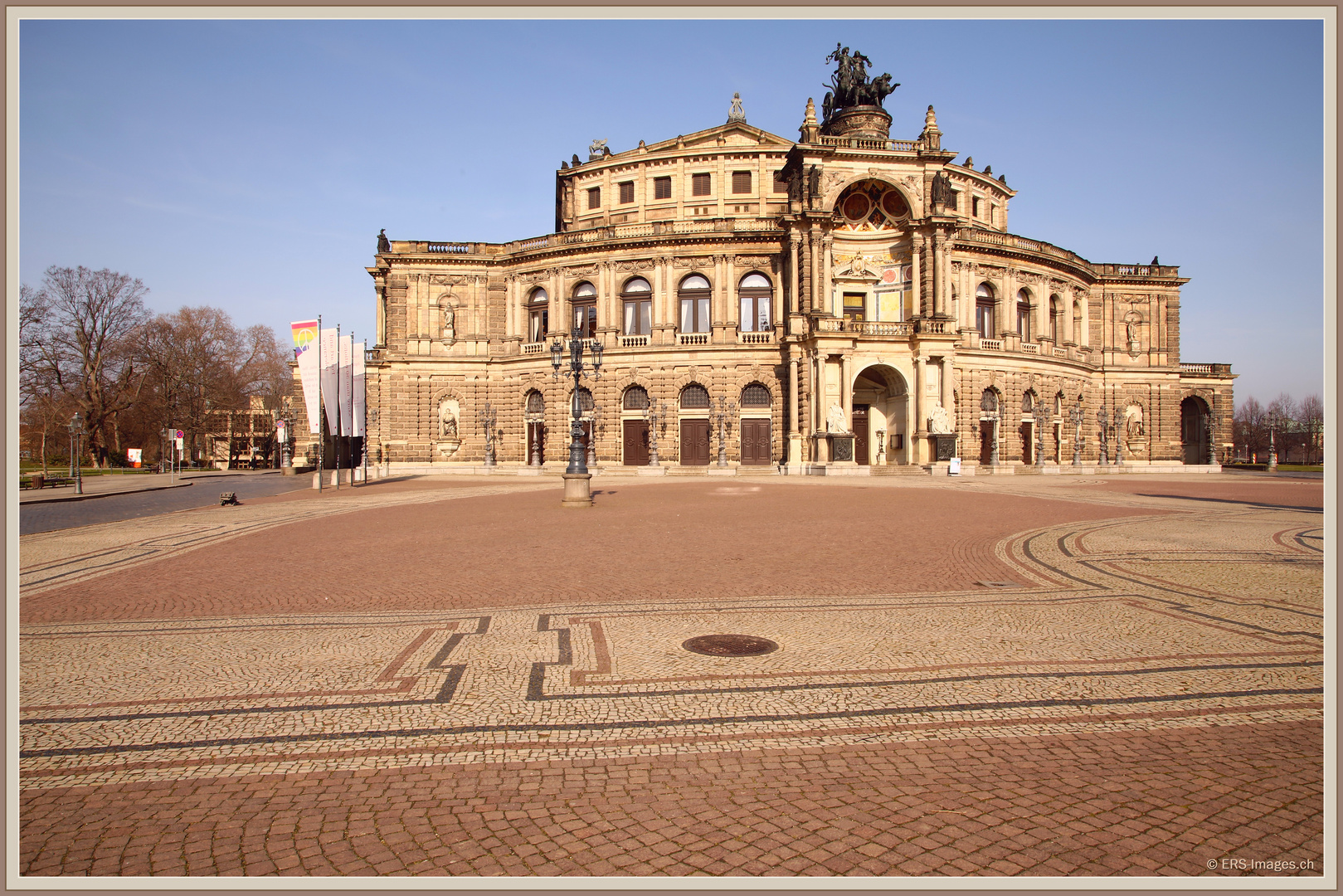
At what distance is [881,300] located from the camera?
156 feet

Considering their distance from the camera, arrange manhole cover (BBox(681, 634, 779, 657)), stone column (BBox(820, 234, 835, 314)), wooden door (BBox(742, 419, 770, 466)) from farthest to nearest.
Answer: wooden door (BBox(742, 419, 770, 466))
stone column (BBox(820, 234, 835, 314))
manhole cover (BBox(681, 634, 779, 657))

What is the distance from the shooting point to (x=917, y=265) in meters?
45.9

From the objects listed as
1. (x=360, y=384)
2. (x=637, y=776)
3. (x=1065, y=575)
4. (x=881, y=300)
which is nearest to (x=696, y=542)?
(x=1065, y=575)

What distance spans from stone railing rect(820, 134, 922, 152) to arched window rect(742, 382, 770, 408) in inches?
631

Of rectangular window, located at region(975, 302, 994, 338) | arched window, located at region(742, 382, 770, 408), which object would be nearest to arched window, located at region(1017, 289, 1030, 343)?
rectangular window, located at region(975, 302, 994, 338)

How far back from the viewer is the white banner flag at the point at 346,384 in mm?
33969

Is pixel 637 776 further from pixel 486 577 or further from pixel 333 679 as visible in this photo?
pixel 486 577

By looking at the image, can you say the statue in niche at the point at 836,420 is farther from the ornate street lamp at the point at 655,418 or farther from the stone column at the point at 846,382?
the ornate street lamp at the point at 655,418

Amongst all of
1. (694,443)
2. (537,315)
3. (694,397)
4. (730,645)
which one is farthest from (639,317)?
(730,645)

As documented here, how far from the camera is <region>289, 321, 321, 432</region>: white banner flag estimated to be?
32844mm

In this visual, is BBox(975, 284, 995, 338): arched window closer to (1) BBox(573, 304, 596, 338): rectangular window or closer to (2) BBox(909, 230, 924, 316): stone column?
(2) BBox(909, 230, 924, 316): stone column

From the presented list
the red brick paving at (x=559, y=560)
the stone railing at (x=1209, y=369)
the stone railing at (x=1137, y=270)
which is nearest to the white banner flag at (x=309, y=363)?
the red brick paving at (x=559, y=560)

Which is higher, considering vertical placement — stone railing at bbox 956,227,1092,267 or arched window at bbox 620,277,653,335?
stone railing at bbox 956,227,1092,267

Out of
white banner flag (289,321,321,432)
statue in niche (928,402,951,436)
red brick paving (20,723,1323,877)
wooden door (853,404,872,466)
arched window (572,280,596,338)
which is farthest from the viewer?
arched window (572,280,596,338)
